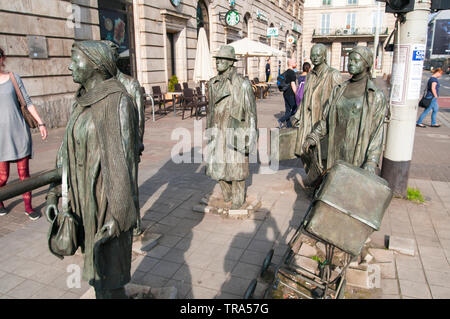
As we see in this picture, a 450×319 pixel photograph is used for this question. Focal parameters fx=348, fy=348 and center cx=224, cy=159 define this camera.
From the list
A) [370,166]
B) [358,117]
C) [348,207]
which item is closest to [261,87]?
[358,117]

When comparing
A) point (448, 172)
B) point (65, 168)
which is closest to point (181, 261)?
point (65, 168)

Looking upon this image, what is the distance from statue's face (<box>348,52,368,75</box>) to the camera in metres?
3.33

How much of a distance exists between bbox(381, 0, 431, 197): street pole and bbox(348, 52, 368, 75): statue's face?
7.83 feet

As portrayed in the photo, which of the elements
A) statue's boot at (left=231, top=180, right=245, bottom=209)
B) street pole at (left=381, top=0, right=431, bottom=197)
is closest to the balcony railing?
street pole at (left=381, top=0, right=431, bottom=197)

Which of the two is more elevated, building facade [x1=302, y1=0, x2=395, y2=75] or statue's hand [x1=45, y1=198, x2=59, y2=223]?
building facade [x1=302, y1=0, x2=395, y2=75]

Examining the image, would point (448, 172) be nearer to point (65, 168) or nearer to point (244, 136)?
point (244, 136)

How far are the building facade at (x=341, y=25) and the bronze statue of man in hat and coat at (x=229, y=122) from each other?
51.3 metres

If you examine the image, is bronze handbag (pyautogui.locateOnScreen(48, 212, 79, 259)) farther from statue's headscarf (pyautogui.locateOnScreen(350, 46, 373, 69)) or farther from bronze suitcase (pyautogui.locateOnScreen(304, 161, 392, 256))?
statue's headscarf (pyautogui.locateOnScreen(350, 46, 373, 69))

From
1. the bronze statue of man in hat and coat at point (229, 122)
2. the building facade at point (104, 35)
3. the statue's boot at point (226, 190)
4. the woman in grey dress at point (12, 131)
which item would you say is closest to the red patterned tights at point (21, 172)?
the woman in grey dress at point (12, 131)

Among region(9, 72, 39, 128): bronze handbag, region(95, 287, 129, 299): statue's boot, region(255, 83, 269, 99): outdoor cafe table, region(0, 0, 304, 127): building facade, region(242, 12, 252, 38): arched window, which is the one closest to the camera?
region(95, 287, 129, 299): statue's boot

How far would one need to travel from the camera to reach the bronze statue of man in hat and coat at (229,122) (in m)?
4.56

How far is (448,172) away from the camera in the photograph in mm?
7086

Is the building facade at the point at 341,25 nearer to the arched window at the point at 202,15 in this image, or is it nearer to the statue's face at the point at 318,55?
the arched window at the point at 202,15

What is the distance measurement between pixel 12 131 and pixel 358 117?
436 cm
